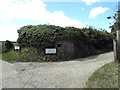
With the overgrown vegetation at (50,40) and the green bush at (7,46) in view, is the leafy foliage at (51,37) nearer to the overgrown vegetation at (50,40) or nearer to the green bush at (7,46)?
the overgrown vegetation at (50,40)

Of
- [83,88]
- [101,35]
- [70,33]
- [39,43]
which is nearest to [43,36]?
[39,43]

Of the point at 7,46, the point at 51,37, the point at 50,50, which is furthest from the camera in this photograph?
the point at 7,46

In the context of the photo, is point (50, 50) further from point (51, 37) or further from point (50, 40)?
point (51, 37)

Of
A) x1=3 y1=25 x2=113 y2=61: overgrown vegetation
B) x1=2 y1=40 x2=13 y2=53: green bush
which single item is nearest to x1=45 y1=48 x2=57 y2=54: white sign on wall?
x1=3 y1=25 x2=113 y2=61: overgrown vegetation

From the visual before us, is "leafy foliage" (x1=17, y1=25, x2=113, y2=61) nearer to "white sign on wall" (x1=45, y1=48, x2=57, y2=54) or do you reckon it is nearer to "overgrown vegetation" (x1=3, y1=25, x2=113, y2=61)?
"overgrown vegetation" (x1=3, y1=25, x2=113, y2=61)

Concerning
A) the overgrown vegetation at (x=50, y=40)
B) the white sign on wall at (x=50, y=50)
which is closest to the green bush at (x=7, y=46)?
the overgrown vegetation at (x=50, y=40)

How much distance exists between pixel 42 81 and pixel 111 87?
2543 mm

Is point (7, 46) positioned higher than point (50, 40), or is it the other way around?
point (50, 40)

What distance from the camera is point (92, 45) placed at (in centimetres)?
1227

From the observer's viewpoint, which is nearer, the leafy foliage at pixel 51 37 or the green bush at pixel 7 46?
→ the leafy foliage at pixel 51 37

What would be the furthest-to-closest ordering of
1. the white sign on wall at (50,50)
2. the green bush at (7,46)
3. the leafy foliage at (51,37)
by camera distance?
the green bush at (7,46), the leafy foliage at (51,37), the white sign on wall at (50,50)

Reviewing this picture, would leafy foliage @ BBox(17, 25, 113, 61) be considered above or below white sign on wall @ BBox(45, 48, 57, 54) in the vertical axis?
above

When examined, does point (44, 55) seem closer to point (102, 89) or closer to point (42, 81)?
point (42, 81)

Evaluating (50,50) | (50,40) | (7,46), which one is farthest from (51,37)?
(7,46)
